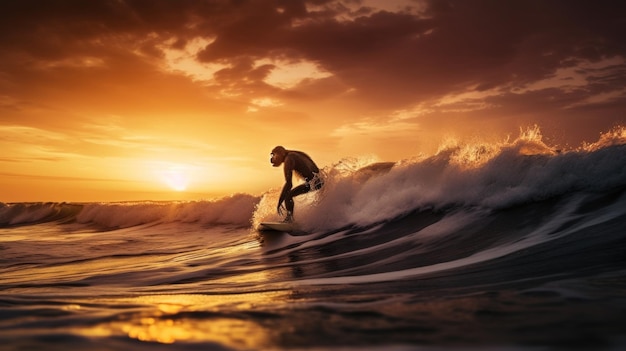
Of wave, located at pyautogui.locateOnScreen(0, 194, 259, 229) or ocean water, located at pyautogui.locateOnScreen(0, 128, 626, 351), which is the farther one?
wave, located at pyautogui.locateOnScreen(0, 194, 259, 229)

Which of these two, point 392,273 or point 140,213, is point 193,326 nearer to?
point 392,273

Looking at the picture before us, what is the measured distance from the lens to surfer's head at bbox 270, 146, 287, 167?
10083mm

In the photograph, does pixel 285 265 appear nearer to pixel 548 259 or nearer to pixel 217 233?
pixel 548 259

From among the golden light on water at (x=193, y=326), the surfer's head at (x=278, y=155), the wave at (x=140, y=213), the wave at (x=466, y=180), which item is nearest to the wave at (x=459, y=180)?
the wave at (x=466, y=180)

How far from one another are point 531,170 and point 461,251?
2.65 m

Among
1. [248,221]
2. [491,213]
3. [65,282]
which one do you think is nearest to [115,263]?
[65,282]

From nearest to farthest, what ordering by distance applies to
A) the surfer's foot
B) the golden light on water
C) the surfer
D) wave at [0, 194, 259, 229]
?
the golden light on water, the surfer's foot, the surfer, wave at [0, 194, 259, 229]

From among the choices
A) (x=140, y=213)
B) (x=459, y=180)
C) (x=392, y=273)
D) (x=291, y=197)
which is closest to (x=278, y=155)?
(x=291, y=197)

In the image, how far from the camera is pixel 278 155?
10.1 m

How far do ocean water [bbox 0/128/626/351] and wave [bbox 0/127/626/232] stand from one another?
28mm

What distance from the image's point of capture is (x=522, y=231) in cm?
533

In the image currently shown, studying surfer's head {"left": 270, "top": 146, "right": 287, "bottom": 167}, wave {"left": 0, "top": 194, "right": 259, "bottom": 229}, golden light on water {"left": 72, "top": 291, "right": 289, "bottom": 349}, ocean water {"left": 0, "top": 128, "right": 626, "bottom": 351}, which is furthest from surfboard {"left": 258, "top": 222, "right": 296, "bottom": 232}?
golden light on water {"left": 72, "top": 291, "right": 289, "bottom": 349}

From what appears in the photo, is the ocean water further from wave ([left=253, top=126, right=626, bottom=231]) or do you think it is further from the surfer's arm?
the surfer's arm

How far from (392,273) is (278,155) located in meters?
6.21
